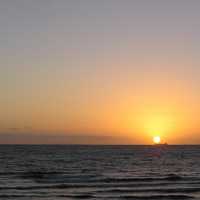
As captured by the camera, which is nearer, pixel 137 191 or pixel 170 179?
pixel 137 191

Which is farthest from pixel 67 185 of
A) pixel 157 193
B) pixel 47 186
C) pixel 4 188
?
pixel 157 193

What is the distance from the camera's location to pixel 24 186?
146 ft

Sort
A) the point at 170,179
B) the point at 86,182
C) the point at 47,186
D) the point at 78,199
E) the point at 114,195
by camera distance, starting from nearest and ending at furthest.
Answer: the point at 78,199 < the point at 114,195 < the point at 47,186 < the point at 86,182 < the point at 170,179

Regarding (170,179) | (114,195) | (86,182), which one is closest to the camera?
(114,195)

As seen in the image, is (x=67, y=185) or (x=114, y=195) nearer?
(x=114, y=195)

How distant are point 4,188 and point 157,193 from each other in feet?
43.2

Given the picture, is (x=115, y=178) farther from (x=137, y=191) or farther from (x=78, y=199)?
(x=78, y=199)

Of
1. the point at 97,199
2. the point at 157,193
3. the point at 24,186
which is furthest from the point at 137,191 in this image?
the point at 24,186

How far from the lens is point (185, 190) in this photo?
42.8 meters

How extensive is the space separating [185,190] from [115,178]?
487 inches

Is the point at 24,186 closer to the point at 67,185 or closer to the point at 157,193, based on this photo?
the point at 67,185

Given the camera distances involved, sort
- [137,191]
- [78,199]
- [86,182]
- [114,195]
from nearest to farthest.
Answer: [78,199] < [114,195] < [137,191] < [86,182]

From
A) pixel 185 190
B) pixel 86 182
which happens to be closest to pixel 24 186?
pixel 86 182

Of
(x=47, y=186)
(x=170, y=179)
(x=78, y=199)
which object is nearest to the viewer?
(x=78, y=199)
